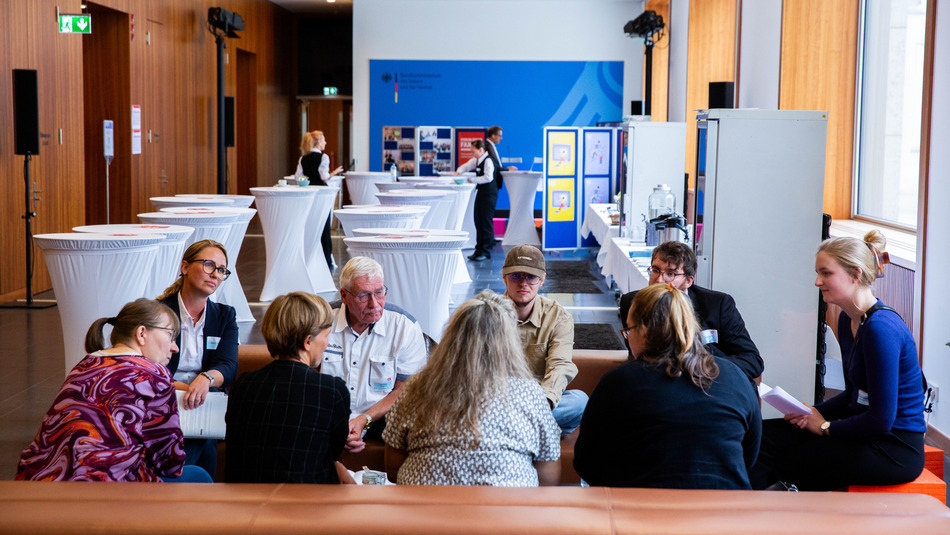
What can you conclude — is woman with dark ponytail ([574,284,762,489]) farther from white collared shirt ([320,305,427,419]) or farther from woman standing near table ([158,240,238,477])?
woman standing near table ([158,240,238,477])

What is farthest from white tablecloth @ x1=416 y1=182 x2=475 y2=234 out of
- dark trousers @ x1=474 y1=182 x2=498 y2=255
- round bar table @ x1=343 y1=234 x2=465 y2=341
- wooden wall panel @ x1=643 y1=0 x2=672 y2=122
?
wooden wall panel @ x1=643 y1=0 x2=672 y2=122

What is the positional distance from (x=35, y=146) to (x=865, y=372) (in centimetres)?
689

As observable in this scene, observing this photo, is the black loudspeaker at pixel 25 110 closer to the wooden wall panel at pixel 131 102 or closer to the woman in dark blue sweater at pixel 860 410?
the wooden wall panel at pixel 131 102

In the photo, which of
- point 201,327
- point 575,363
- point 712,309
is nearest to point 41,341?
point 201,327

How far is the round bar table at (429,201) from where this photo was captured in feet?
26.8

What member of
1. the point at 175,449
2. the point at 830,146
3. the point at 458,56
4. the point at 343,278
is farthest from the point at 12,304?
the point at 458,56

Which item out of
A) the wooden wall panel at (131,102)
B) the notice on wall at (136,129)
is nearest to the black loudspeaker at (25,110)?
the wooden wall panel at (131,102)

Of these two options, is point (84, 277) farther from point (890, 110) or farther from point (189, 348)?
point (890, 110)

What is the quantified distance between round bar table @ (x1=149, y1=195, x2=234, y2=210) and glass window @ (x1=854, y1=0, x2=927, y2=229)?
496 centimetres

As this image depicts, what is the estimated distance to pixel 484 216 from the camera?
11.4 metres

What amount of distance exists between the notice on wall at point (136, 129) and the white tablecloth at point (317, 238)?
11.9 ft

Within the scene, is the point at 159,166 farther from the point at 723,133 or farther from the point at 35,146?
the point at 723,133

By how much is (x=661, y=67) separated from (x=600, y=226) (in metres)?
5.65

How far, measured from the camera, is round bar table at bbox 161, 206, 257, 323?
6.55 meters
